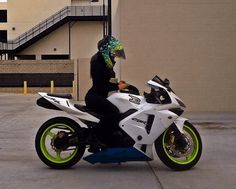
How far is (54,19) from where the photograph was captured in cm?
4947

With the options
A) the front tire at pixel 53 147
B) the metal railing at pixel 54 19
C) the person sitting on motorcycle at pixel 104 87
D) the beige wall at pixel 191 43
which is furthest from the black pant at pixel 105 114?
the metal railing at pixel 54 19

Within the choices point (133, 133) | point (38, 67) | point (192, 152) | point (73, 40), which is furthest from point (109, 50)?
point (73, 40)

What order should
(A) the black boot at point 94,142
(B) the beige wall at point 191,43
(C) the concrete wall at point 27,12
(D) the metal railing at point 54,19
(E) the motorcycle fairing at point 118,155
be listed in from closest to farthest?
(E) the motorcycle fairing at point 118,155, (A) the black boot at point 94,142, (B) the beige wall at point 191,43, (D) the metal railing at point 54,19, (C) the concrete wall at point 27,12

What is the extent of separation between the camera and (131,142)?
7754 millimetres

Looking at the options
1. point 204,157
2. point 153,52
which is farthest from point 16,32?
point 204,157

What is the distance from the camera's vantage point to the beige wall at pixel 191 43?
1745cm

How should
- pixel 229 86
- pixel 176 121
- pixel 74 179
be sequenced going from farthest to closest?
pixel 229 86, pixel 176 121, pixel 74 179

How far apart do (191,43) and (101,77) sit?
1006 centimetres

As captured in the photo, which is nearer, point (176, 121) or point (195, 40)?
point (176, 121)

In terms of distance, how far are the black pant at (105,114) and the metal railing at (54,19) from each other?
4126 centimetres

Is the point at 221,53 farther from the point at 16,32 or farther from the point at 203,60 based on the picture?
the point at 16,32

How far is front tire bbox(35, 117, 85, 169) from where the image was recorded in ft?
26.2

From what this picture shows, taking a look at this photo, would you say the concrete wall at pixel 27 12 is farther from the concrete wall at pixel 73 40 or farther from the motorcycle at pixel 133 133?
the motorcycle at pixel 133 133

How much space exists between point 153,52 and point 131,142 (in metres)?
10.2
